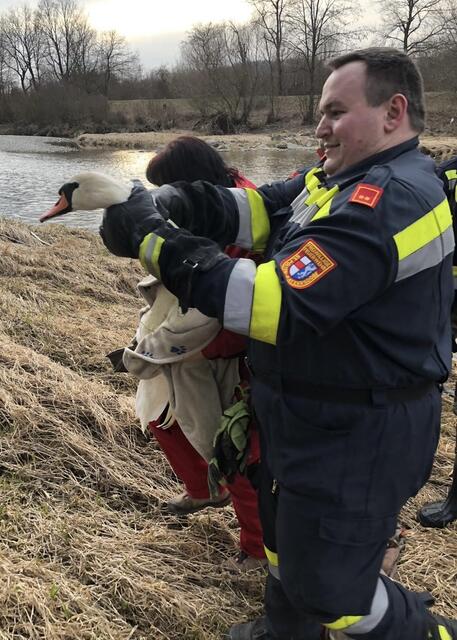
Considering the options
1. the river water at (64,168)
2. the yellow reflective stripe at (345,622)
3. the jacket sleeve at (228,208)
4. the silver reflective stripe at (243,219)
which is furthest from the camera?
the river water at (64,168)

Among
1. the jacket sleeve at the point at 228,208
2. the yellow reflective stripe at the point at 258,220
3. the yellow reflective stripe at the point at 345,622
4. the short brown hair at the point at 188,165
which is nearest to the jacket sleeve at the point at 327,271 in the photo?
the jacket sleeve at the point at 228,208

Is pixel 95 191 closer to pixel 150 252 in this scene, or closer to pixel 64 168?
pixel 150 252

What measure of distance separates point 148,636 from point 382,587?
91 centimetres

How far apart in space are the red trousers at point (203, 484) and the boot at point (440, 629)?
2.59ft

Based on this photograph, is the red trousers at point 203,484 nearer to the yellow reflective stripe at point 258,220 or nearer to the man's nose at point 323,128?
the yellow reflective stripe at point 258,220

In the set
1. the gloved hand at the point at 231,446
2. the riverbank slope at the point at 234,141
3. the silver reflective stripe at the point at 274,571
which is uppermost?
the riverbank slope at the point at 234,141

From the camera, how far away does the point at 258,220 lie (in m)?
2.32

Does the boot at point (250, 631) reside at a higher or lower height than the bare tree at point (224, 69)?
lower

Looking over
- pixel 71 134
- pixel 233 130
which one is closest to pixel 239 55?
pixel 233 130

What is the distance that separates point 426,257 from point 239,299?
499mm

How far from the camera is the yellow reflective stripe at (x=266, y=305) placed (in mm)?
1447

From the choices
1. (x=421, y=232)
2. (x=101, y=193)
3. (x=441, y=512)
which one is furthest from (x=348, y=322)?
(x=441, y=512)

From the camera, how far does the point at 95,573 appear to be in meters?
2.33

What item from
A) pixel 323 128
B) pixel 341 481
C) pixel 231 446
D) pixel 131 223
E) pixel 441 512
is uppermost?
pixel 323 128
